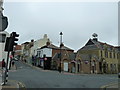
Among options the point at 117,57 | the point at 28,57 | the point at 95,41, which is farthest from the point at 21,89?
the point at 28,57

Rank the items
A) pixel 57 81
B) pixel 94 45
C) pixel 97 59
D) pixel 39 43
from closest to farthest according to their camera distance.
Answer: pixel 57 81 < pixel 97 59 < pixel 94 45 < pixel 39 43

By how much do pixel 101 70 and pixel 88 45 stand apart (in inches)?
370

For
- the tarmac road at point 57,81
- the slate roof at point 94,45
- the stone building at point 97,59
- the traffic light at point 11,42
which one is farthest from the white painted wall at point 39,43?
the traffic light at point 11,42

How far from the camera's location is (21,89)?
10578 millimetres

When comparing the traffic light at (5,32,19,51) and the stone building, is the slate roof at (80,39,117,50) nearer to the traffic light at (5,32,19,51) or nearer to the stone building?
the stone building

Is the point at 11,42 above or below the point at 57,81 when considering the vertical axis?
above

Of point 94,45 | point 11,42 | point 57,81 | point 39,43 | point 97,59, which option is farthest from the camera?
point 39,43

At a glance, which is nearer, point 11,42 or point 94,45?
point 11,42

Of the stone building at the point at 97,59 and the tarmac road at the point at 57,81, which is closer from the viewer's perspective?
the tarmac road at the point at 57,81

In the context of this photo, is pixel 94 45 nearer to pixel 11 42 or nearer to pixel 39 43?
pixel 39 43

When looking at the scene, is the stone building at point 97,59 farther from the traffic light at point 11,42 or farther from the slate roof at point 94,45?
the traffic light at point 11,42

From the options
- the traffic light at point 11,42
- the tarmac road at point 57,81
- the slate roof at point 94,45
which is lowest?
the tarmac road at point 57,81

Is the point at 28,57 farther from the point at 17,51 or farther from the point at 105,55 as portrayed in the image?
the point at 105,55

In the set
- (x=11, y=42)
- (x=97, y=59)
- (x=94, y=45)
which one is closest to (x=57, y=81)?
(x=11, y=42)
